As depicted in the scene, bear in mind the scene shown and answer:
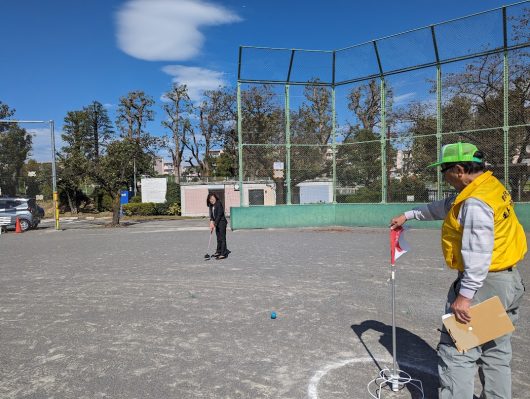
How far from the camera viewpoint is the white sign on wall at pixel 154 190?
38.7 metres

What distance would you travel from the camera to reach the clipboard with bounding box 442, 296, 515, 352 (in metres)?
2.55

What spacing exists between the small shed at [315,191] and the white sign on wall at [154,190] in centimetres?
2394

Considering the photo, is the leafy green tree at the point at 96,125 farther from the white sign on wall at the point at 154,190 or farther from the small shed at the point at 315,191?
the small shed at the point at 315,191

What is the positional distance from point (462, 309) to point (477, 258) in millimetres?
335

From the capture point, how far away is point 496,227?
8.41ft

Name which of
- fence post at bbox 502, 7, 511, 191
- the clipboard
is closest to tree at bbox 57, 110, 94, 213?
fence post at bbox 502, 7, 511, 191

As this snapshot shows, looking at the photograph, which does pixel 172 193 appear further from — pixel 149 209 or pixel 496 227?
pixel 496 227

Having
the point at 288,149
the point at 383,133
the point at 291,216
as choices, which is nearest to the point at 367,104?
the point at 383,133

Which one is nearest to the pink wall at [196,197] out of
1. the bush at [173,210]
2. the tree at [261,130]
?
the bush at [173,210]

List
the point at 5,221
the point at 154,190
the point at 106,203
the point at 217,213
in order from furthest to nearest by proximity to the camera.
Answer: the point at 106,203, the point at 154,190, the point at 5,221, the point at 217,213

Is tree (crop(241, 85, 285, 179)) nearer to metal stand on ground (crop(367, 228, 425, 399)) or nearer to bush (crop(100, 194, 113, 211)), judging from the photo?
metal stand on ground (crop(367, 228, 425, 399))

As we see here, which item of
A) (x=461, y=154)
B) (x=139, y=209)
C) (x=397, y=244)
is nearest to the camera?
(x=461, y=154)

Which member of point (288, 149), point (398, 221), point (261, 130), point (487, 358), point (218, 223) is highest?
point (261, 130)

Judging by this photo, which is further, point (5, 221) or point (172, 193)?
point (172, 193)
